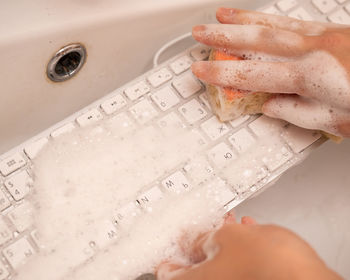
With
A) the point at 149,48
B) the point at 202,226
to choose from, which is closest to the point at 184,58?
the point at 149,48

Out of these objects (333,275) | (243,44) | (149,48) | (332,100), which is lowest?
(333,275)

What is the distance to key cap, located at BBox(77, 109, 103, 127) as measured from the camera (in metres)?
0.46

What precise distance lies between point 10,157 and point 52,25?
0.15 meters

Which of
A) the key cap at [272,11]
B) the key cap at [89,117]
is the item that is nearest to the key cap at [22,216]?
the key cap at [89,117]

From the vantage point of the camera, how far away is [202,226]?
1.44ft

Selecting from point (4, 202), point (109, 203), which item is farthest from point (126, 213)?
point (4, 202)

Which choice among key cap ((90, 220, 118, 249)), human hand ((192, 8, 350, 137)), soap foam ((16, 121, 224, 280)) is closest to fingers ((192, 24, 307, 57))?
human hand ((192, 8, 350, 137))

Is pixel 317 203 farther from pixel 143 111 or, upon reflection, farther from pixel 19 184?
pixel 19 184

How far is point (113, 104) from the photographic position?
471 millimetres

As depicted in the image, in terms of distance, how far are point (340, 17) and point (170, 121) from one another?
0.26m

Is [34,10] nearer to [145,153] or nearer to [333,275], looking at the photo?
[145,153]

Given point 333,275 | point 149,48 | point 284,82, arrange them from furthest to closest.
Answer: point 149,48 < point 284,82 < point 333,275

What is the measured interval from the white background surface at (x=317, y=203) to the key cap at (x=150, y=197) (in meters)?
0.18

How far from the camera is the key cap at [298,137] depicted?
1.54 ft
